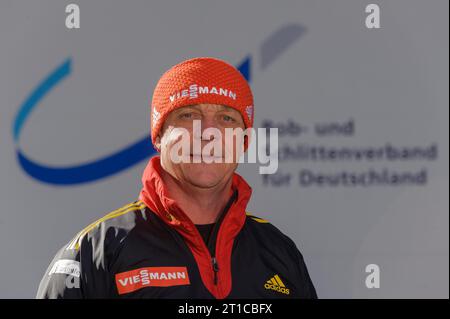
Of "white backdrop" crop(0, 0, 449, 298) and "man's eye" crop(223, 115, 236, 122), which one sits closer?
"man's eye" crop(223, 115, 236, 122)

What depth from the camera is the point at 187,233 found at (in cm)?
166

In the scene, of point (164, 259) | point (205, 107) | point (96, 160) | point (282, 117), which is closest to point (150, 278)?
point (164, 259)

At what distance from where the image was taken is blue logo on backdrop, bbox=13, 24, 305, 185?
8.71 feet

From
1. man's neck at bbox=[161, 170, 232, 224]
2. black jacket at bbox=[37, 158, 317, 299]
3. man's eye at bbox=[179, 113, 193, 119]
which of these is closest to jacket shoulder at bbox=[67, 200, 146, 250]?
black jacket at bbox=[37, 158, 317, 299]

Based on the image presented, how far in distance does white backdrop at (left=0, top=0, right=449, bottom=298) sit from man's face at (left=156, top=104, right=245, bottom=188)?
38.7 inches

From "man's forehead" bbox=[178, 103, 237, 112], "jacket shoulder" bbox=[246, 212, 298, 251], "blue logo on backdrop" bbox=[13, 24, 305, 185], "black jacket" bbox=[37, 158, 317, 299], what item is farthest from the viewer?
A: "blue logo on backdrop" bbox=[13, 24, 305, 185]

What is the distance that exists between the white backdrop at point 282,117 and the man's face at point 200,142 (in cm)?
98

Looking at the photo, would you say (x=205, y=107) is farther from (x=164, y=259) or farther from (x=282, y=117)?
(x=282, y=117)

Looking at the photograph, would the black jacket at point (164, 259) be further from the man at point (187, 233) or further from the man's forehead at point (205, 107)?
the man's forehead at point (205, 107)

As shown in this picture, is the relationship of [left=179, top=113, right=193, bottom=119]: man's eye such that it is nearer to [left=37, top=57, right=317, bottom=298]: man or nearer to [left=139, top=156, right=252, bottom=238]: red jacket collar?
[left=37, top=57, right=317, bottom=298]: man

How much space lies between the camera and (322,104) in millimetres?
2721

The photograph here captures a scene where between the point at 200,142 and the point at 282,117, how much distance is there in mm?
1128
